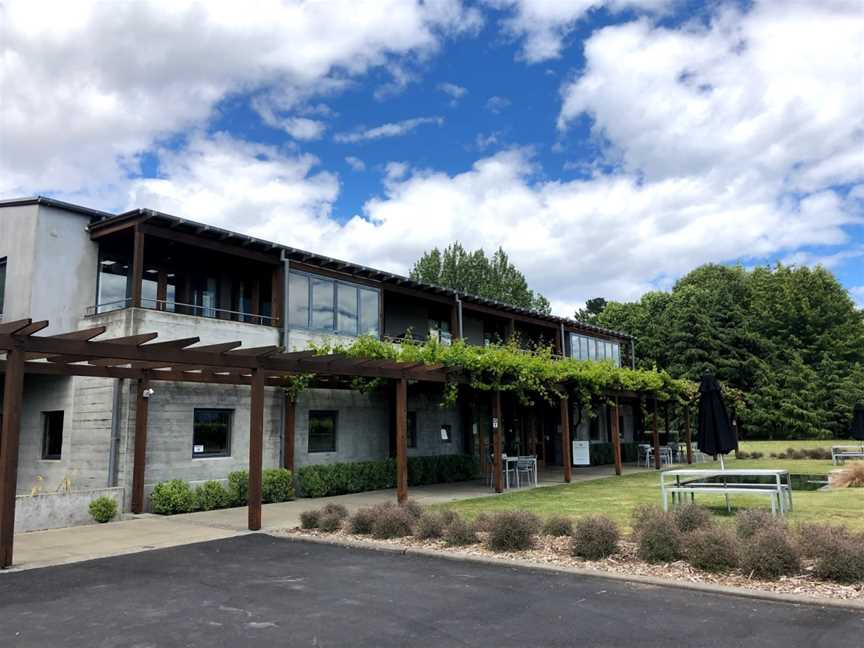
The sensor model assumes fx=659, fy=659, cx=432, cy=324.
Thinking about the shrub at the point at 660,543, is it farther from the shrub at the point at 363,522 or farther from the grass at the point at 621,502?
the shrub at the point at 363,522

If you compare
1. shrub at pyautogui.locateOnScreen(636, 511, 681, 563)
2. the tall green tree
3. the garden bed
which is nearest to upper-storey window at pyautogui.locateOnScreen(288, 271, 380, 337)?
the garden bed

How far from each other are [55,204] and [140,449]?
18.4 ft

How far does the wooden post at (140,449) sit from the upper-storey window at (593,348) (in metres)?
19.4

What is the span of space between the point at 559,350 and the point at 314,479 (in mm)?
14911

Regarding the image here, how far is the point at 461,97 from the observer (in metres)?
17.2

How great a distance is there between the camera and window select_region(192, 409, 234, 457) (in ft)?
46.9

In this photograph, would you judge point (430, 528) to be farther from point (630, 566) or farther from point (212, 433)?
point (212, 433)

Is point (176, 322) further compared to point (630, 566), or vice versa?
point (176, 322)

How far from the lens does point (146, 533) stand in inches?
419

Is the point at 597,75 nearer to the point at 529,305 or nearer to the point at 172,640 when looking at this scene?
the point at 172,640

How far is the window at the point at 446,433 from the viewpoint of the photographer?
20781 mm

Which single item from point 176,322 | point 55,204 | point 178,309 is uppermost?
point 55,204

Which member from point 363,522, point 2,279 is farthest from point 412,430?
point 2,279

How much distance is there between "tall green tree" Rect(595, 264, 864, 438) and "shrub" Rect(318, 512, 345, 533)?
31.7 m
